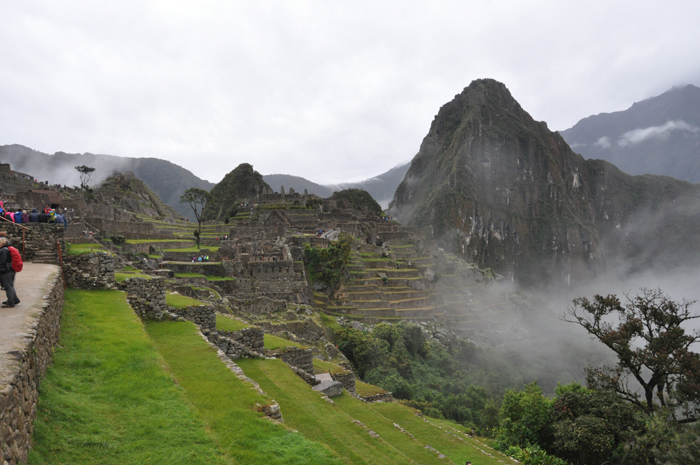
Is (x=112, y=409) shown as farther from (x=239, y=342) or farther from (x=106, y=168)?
(x=106, y=168)

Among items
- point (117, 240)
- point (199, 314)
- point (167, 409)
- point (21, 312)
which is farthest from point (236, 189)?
point (167, 409)

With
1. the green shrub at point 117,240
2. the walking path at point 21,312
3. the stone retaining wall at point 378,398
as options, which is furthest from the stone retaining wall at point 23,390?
the green shrub at point 117,240

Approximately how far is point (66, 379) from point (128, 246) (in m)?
27.9

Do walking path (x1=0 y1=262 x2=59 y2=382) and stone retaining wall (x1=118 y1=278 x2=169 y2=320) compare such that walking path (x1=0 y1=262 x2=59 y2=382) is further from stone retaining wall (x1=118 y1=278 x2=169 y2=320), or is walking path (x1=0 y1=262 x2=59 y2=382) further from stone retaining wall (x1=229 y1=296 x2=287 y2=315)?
stone retaining wall (x1=229 y1=296 x2=287 y2=315)

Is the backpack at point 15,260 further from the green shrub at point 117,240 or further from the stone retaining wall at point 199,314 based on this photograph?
the green shrub at point 117,240

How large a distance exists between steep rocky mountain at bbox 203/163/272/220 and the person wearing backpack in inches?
3146

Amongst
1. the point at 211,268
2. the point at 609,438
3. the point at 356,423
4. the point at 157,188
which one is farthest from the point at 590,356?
the point at 157,188

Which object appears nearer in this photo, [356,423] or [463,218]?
[356,423]

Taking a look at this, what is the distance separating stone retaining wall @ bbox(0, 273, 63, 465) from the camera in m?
3.34

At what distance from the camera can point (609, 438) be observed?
563 inches

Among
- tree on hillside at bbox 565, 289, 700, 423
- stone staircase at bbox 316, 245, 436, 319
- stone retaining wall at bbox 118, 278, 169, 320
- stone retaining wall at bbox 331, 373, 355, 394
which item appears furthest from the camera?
stone staircase at bbox 316, 245, 436, 319

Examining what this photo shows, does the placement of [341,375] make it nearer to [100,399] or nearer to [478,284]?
[100,399]

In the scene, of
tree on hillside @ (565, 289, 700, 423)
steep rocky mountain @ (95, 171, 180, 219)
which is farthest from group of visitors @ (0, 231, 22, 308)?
steep rocky mountain @ (95, 171, 180, 219)

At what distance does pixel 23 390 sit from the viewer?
4.03 m
